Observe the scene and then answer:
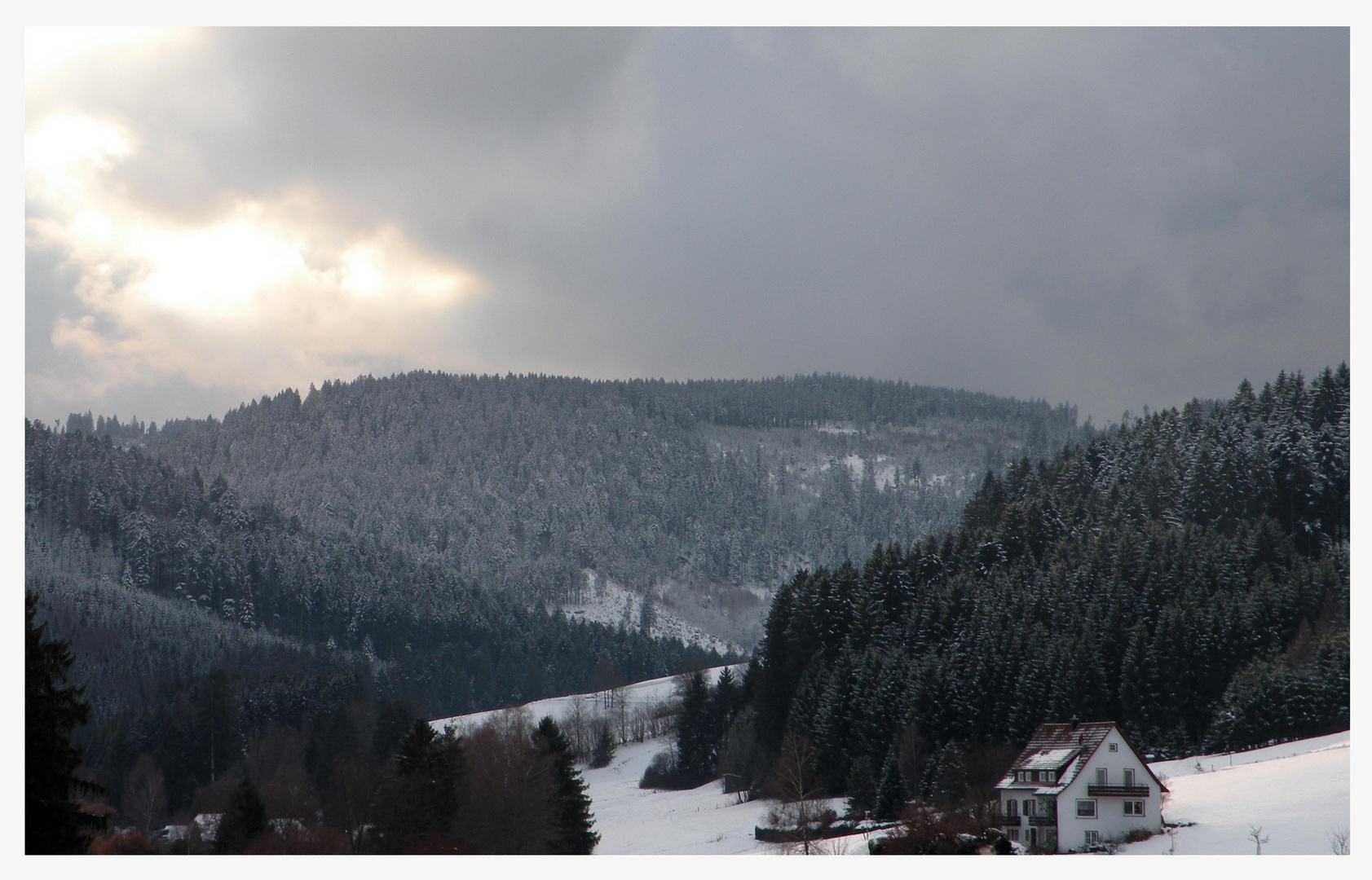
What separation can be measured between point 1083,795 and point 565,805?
23147 mm

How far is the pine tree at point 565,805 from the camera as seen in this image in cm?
5741

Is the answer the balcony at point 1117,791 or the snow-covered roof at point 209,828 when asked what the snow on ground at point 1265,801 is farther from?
the snow-covered roof at point 209,828

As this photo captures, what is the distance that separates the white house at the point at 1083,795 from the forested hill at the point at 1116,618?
1535 cm

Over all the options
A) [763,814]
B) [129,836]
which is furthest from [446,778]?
[763,814]

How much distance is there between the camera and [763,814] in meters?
79.1

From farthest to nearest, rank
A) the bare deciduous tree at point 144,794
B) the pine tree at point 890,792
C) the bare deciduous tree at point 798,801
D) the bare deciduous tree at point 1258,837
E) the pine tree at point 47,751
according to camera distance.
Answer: the bare deciduous tree at point 144,794 → the pine tree at point 890,792 → the bare deciduous tree at point 798,801 → the bare deciduous tree at point 1258,837 → the pine tree at point 47,751

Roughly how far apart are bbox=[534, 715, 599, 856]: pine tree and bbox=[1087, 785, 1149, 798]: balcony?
22222 mm

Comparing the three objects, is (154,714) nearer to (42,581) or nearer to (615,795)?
(615,795)

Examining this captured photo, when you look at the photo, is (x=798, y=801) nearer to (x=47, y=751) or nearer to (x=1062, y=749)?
(x=1062, y=749)

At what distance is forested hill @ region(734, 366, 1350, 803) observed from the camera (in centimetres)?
7800

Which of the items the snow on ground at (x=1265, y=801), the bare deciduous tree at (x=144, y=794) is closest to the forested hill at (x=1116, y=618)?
the snow on ground at (x=1265, y=801)

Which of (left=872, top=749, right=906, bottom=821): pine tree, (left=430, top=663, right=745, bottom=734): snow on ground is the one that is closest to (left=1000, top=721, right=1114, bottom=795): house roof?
(left=872, top=749, right=906, bottom=821): pine tree
